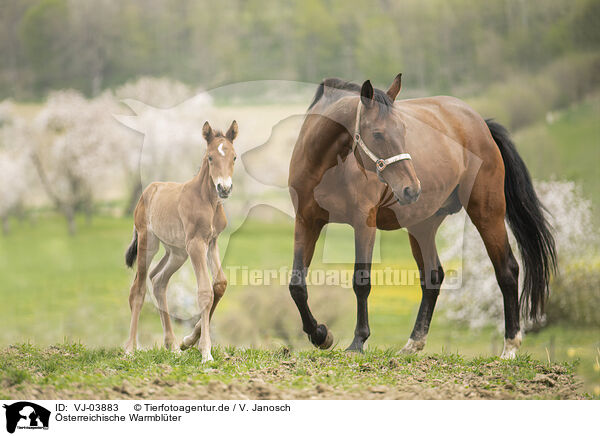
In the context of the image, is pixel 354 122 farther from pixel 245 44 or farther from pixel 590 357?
pixel 245 44

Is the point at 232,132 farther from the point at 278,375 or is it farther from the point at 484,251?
the point at 484,251

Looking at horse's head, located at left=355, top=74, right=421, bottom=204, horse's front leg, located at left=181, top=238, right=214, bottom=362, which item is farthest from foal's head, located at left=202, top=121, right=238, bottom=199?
horse's head, located at left=355, top=74, right=421, bottom=204

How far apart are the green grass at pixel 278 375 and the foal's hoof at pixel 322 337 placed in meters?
0.10

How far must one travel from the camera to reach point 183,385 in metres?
4.75

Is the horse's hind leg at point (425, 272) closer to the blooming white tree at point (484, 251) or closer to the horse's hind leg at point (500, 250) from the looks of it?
the horse's hind leg at point (500, 250)

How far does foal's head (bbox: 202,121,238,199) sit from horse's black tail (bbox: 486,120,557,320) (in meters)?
2.99

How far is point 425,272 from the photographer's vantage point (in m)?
6.17

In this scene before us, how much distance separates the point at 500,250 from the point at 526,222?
513mm

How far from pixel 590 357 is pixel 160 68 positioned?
6.96 meters

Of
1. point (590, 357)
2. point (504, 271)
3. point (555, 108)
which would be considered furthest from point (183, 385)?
point (555, 108)

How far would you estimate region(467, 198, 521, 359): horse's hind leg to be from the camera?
596 centimetres

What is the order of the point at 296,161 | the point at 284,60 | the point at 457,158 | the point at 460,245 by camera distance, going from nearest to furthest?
the point at 296,161, the point at 457,158, the point at 460,245, the point at 284,60

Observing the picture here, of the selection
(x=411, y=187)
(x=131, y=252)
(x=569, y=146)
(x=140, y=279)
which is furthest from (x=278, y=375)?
(x=569, y=146)
